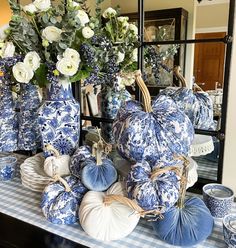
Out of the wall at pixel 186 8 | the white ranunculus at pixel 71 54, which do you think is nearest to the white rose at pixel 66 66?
the white ranunculus at pixel 71 54

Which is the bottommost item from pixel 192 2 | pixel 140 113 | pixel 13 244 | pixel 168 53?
pixel 13 244

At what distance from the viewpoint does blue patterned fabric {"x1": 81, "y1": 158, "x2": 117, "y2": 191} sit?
764mm

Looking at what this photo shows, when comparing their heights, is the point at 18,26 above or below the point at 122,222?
above

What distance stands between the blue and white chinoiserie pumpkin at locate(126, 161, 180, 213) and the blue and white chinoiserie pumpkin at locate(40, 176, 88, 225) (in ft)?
0.63

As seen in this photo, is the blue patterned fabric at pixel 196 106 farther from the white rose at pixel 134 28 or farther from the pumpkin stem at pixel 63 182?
the pumpkin stem at pixel 63 182

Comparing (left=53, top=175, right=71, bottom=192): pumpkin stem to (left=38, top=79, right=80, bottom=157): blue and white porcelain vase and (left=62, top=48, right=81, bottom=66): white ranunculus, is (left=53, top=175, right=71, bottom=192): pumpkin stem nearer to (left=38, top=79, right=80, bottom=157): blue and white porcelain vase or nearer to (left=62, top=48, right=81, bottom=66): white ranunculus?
(left=38, top=79, right=80, bottom=157): blue and white porcelain vase

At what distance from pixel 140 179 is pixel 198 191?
393mm

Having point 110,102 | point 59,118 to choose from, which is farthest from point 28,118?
point 110,102

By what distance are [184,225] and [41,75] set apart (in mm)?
678

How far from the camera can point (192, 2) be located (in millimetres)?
900

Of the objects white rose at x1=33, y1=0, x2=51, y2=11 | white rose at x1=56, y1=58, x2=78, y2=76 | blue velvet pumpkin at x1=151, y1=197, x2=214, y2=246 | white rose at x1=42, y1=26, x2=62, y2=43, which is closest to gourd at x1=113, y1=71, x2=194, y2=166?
blue velvet pumpkin at x1=151, y1=197, x2=214, y2=246

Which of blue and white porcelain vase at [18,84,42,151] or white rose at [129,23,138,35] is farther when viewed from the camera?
blue and white porcelain vase at [18,84,42,151]

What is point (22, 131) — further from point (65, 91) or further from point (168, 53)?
point (168, 53)

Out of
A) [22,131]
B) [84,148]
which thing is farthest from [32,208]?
[22,131]
